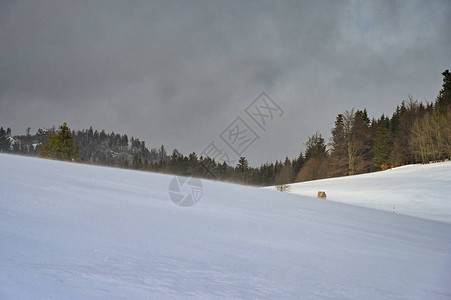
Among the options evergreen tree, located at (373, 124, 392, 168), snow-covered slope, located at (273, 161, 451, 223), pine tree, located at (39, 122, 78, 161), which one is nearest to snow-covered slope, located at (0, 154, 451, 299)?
snow-covered slope, located at (273, 161, 451, 223)

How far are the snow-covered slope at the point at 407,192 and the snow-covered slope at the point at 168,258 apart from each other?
695 inches

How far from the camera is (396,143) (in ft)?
169

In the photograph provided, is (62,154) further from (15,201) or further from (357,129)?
(357,129)

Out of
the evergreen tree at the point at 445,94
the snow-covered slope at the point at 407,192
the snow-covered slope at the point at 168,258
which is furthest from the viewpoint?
the evergreen tree at the point at 445,94

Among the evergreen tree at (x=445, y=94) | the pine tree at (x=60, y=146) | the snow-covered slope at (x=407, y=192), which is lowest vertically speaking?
the snow-covered slope at (x=407, y=192)

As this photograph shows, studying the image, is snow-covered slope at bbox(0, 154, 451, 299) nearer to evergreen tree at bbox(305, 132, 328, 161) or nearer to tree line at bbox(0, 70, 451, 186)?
tree line at bbox(0, 70, 451, 186)

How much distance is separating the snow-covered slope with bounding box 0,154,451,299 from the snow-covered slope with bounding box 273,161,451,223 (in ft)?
57.9

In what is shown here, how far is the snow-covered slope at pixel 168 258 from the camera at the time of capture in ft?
6.27

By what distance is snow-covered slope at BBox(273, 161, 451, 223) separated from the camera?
69.2ft

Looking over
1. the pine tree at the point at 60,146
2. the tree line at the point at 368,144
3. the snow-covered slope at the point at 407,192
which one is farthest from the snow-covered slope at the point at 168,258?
the pine tree at the point at 60,146

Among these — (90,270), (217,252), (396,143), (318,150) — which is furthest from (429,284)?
(318,150)

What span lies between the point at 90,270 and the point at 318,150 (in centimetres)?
7485

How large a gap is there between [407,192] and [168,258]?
28900 millimetres

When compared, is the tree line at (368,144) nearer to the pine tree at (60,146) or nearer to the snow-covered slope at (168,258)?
the pine tree at (60,146)
